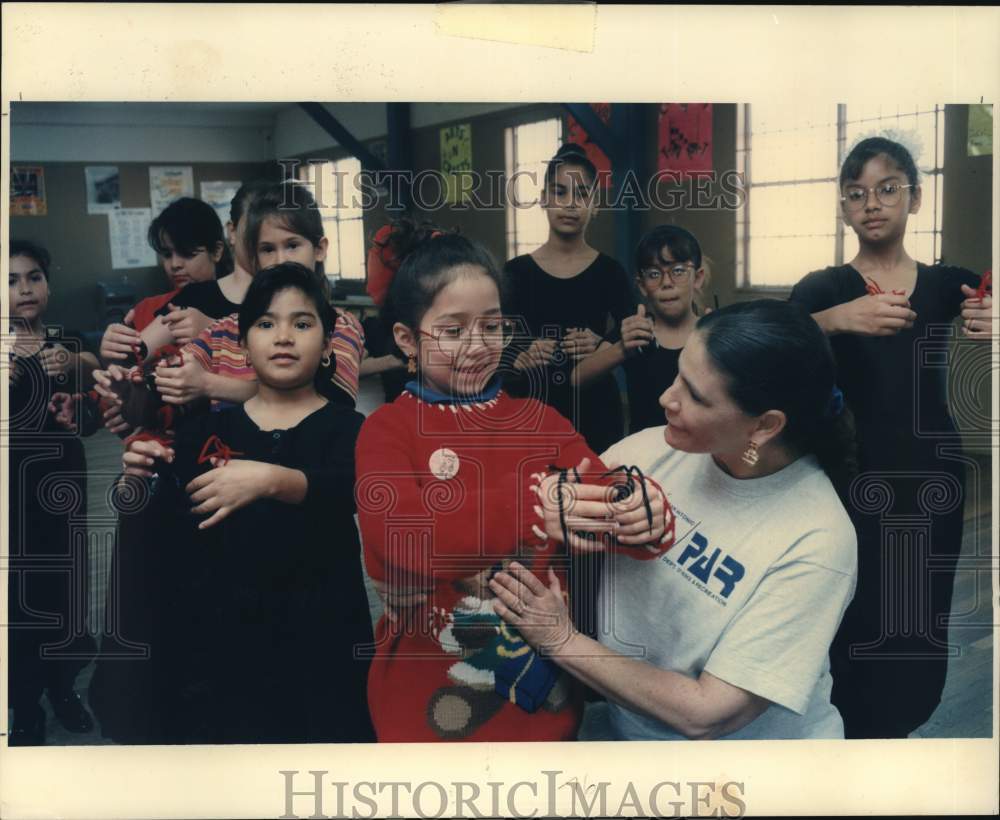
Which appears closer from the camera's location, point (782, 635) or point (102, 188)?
point (782, 635)

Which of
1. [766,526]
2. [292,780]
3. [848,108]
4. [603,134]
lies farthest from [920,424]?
[292,780]

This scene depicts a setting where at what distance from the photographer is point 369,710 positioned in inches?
95.7

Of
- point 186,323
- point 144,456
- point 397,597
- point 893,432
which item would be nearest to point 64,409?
point 144,456

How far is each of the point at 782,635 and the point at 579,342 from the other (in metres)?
0.74

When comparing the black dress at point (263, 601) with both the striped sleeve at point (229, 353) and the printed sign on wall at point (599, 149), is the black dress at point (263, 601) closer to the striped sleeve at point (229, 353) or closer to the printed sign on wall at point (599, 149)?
the striped sleeve at point (229, 353)

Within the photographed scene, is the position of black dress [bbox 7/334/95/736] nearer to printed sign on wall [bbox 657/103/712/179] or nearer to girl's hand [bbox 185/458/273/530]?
girl's hand [bbox 185/458/273/530]

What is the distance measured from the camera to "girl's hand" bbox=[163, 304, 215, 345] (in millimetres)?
2402

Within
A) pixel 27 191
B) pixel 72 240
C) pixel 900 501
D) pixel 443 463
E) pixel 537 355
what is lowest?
pixel 900 501

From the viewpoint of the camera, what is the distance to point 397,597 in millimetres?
2371

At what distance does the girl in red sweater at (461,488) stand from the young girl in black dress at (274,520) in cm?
7

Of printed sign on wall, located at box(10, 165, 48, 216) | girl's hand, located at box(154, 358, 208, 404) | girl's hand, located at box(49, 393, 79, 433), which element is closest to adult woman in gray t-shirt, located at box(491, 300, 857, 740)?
girl's hand, located at box(154, 358, 208, 404)

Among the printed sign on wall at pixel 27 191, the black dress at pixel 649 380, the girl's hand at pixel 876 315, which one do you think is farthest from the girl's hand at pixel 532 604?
the printed sign on wall at pixel 27 191

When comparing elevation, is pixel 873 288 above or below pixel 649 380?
above

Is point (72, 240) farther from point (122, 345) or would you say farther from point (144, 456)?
point (144, 456)
